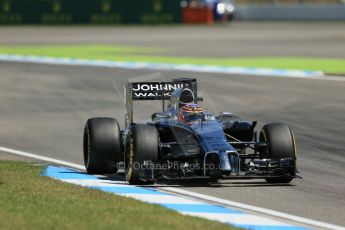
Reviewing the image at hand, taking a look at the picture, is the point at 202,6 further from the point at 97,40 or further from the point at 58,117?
the point at 58,117

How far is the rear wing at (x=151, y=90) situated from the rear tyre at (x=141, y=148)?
142 centimetres

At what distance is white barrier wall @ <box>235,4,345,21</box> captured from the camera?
64.4 metres

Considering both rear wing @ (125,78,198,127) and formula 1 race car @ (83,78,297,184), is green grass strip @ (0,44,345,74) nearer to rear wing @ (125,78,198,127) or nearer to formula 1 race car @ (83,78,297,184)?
rear wing @ (125,78,198,127)

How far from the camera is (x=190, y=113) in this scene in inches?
472

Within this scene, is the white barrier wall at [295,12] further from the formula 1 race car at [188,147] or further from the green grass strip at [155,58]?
the formula 1 race car at [188,147]

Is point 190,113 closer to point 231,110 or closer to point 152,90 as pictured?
point 152,90

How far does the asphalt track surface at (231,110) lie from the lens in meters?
11.1

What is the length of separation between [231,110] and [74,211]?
1090 centimetres

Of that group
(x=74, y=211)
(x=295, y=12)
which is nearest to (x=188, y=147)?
(x=74, y=211)

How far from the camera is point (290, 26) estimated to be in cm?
5741

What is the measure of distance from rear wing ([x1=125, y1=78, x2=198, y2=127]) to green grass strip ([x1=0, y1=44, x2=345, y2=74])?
48.5 ft

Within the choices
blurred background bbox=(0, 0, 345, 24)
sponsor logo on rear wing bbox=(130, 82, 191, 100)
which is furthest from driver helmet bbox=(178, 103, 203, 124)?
blurred background bbox=(0, 0, 345, 24)

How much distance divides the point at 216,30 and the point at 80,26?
7.27 meters

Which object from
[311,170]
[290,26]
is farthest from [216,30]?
[311,170]
